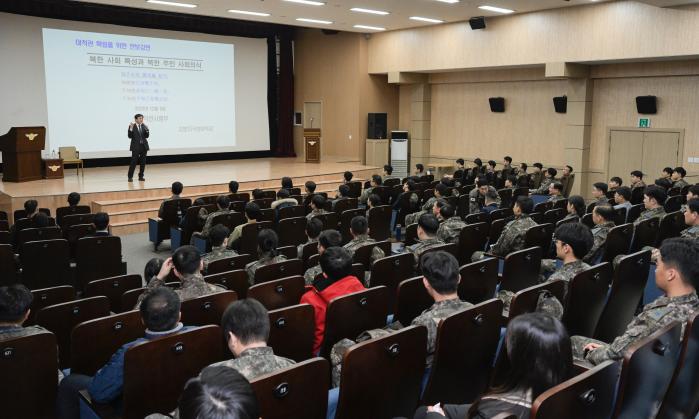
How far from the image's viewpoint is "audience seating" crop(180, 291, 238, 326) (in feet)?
10.9

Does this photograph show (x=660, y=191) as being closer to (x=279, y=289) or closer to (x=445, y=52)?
(x=279, y=289)

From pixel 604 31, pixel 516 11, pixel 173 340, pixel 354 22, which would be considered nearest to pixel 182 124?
pixel 354 22

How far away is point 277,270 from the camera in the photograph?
4371 millimetres

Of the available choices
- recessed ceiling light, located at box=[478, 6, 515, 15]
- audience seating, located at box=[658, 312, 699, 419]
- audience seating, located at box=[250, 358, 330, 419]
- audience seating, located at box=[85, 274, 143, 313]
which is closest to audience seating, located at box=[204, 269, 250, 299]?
audience seating, located at box=[85, 274, 143, 313]

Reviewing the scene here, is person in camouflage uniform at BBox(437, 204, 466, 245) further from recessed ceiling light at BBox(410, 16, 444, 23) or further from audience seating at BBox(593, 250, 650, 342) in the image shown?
recessed ceiling light at BBox(410, 16, 444, 23)

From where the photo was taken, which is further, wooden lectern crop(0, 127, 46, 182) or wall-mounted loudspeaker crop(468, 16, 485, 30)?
wall-mounted loudspeaker crop(468, 16, 485, 30)

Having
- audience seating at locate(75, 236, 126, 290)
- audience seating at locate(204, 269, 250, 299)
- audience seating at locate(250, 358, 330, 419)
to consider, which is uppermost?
audience seating at locate(250, 358, 330, 419)

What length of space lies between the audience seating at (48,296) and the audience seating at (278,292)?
4.42ft

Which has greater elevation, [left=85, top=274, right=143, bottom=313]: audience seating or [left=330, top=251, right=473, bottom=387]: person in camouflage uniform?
[left=330, top=251, right=473, bottom=387]: person in camouflage uniform

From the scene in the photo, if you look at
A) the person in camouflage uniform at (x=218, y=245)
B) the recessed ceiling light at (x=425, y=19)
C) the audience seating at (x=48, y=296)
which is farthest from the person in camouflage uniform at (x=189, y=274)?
the recessed ceiling light at (x=425, y=19)

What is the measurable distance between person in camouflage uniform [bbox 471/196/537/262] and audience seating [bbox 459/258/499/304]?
4.54 ft

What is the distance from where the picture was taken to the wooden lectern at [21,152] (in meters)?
11.5

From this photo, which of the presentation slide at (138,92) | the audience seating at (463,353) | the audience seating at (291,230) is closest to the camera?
the audience seating at (463,353)

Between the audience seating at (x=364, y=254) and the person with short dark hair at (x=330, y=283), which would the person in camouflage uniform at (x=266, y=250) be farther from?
the person with short dark hair at (x=330, y=283)
